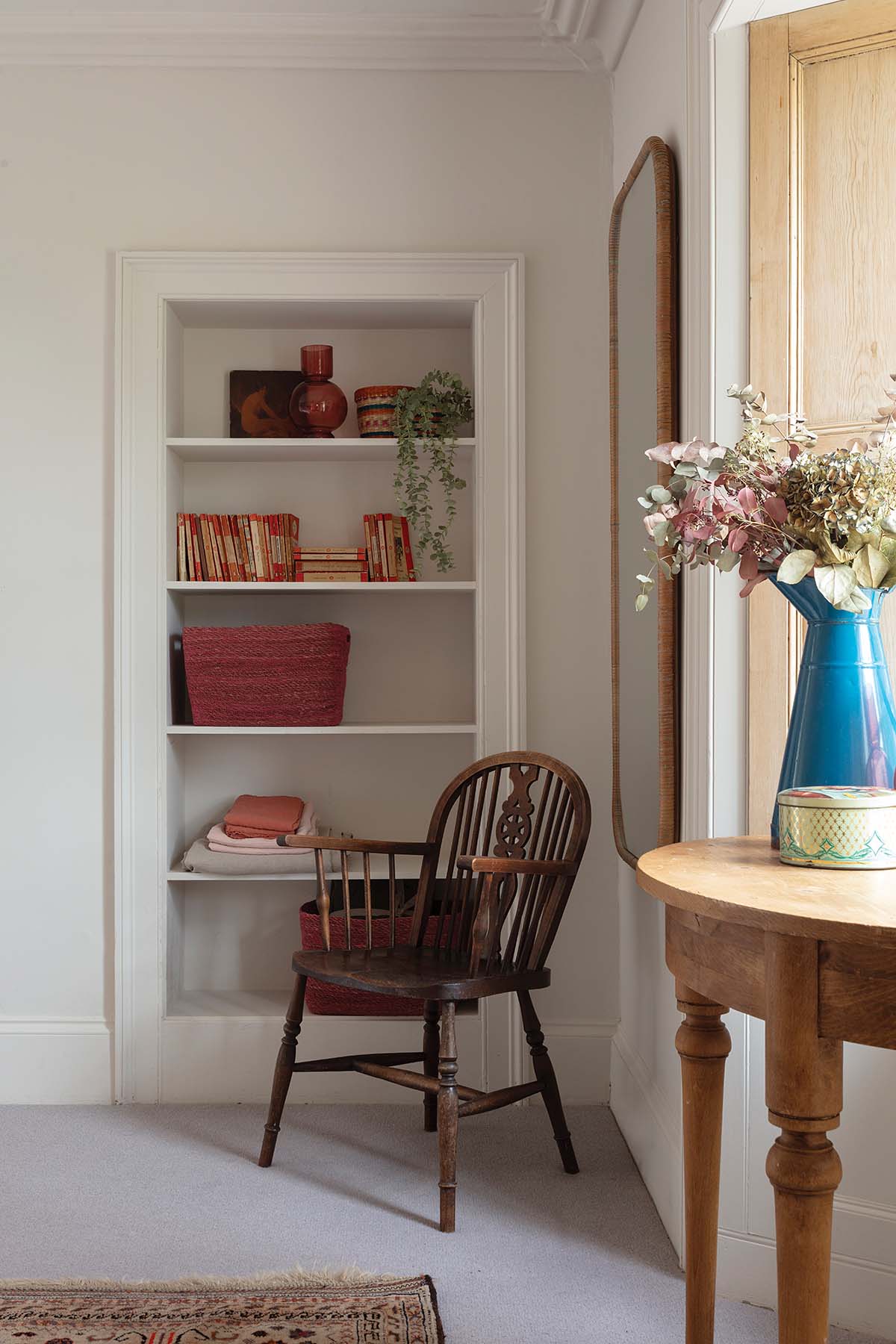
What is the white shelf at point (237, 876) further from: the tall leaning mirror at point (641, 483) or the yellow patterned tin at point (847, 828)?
the yellow patterned tin at point (847, 828)

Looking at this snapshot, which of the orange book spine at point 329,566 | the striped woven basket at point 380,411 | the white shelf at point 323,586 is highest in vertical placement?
the striped woven basket at point 380,411

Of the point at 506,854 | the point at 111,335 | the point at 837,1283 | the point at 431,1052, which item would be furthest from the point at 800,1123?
the point at 111,335

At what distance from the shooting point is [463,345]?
3217mm

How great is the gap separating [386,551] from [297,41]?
1.38 meters

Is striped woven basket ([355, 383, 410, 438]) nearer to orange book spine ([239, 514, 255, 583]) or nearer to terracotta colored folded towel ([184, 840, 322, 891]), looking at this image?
orange book spine ([239, 514, 255, 583])

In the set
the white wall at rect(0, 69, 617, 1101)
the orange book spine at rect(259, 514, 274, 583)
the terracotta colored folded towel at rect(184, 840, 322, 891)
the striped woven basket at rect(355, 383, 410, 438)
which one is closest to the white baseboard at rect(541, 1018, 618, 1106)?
the white wall at rect(0, 69, 617, 1101)

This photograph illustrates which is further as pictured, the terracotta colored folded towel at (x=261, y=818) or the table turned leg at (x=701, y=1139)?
the terracotta colored folded towel at (x=261, y=818)

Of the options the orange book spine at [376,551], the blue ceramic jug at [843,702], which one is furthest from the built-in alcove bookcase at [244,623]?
the blue ceramic jug at [843,702]

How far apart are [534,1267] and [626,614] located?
142cm

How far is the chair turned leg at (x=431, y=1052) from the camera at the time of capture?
Result: 2.66 m

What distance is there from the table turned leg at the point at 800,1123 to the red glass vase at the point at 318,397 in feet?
7.33

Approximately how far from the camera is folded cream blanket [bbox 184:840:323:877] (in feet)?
9.50

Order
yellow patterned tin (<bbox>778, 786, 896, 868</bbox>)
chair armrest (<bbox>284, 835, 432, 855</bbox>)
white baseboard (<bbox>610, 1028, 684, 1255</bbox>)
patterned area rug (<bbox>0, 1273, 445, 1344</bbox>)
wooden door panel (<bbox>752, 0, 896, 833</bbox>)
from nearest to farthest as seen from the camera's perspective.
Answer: yellow patterned tin (<bbox>778, 786, 896, 868</bbox>) < patterned area rug (<bbox>0, 1273, 445, 1344</bbox>) < wooden door panel (<bbox>752, 0, 896, 833</bbox>) < white baseboard (<bbox>610, 1028, 684, 1255</bbox>) < chair armrest (<bbox>284, 835, 432, 855</bbox>)

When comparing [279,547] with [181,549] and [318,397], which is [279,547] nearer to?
[181,549]
